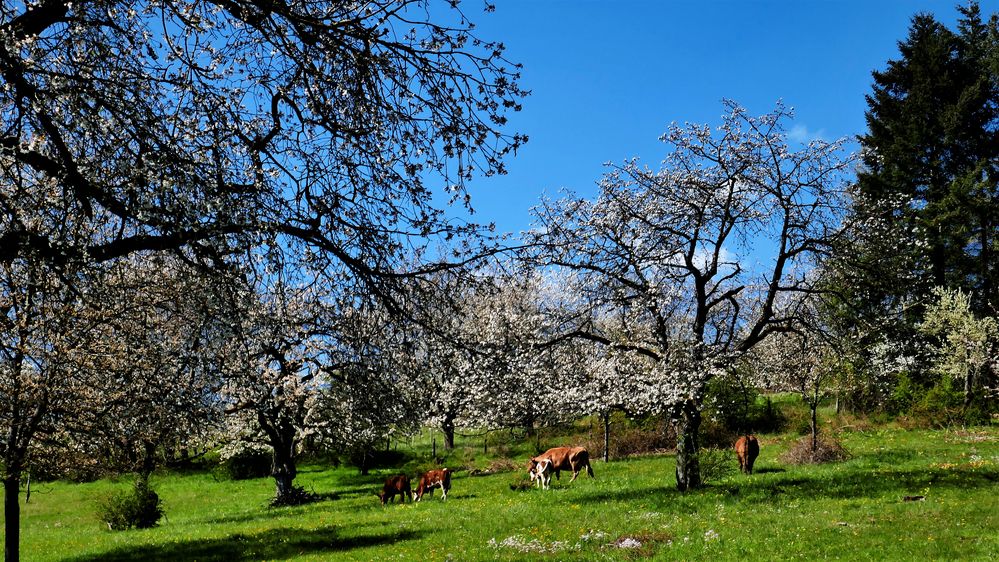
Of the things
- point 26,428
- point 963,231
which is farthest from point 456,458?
point 963,231

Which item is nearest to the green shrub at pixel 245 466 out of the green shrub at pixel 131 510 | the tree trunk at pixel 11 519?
the green shrub at pixel 131 510

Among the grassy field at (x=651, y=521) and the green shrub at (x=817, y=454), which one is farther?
the green shrub at (x=817, y=454)

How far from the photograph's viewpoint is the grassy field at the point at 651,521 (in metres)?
13.5

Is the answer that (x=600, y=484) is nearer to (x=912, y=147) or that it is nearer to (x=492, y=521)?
(x=492, y=521)

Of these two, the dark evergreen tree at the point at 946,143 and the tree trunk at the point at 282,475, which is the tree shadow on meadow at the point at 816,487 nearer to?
the tree trunk at the point at 282,475

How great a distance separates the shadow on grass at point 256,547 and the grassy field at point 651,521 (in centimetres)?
7

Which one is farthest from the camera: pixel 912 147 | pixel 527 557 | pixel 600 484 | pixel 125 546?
pixel 912 147

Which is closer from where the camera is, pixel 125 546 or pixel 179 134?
pixel 179 134

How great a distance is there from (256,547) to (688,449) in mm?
12740

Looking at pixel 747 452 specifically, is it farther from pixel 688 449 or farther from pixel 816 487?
pixel 688 449

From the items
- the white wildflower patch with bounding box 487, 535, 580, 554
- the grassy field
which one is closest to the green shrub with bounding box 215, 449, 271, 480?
the grassy field

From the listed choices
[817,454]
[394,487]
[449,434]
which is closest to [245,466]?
[449,434]

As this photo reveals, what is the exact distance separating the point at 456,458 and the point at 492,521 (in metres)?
25.0

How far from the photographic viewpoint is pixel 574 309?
21.5 metres
